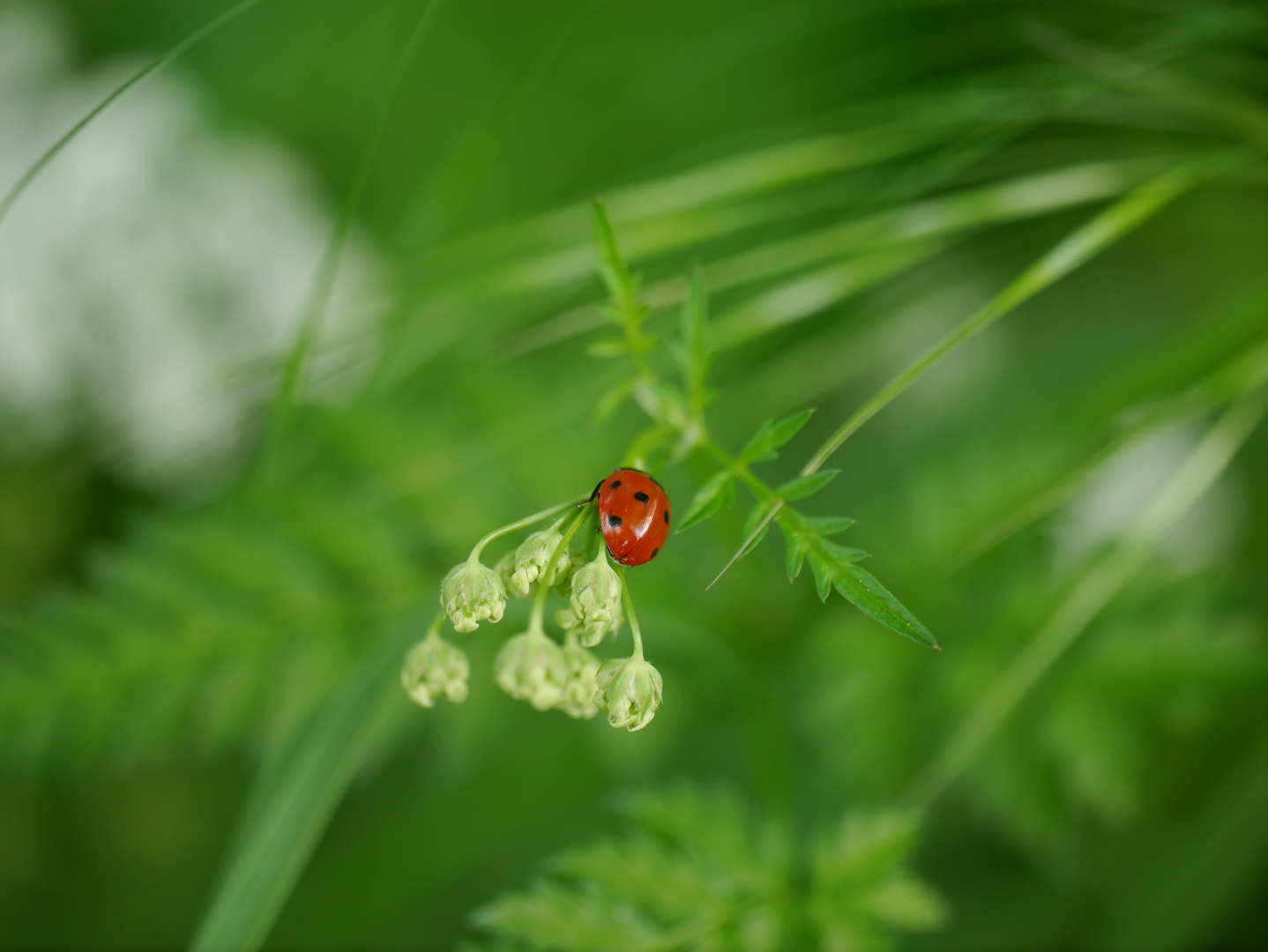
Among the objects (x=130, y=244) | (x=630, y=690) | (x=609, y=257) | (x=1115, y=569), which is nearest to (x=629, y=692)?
(x=630, y=690)

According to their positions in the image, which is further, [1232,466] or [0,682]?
[1232,466]

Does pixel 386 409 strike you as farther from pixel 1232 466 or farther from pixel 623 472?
pixel 1232 466

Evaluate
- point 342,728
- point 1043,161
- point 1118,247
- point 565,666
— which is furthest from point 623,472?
point 1118,247

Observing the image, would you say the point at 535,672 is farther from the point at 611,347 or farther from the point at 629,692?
the point at 611,347

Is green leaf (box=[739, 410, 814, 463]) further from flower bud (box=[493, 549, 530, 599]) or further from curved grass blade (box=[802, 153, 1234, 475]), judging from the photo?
flower bud (box=[493, 549, 530, 599])

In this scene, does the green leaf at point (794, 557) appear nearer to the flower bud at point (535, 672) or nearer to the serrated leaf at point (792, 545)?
the serrated leaf at point (792, 545)

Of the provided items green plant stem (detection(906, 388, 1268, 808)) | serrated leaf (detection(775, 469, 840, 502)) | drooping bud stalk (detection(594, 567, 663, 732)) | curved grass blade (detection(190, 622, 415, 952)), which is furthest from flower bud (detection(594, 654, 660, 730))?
green plant stem (detection(906, 388, 1268, 808))

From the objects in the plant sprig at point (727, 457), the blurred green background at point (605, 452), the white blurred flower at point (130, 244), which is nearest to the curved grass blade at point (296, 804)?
the blurred green background at point (605, 452)
